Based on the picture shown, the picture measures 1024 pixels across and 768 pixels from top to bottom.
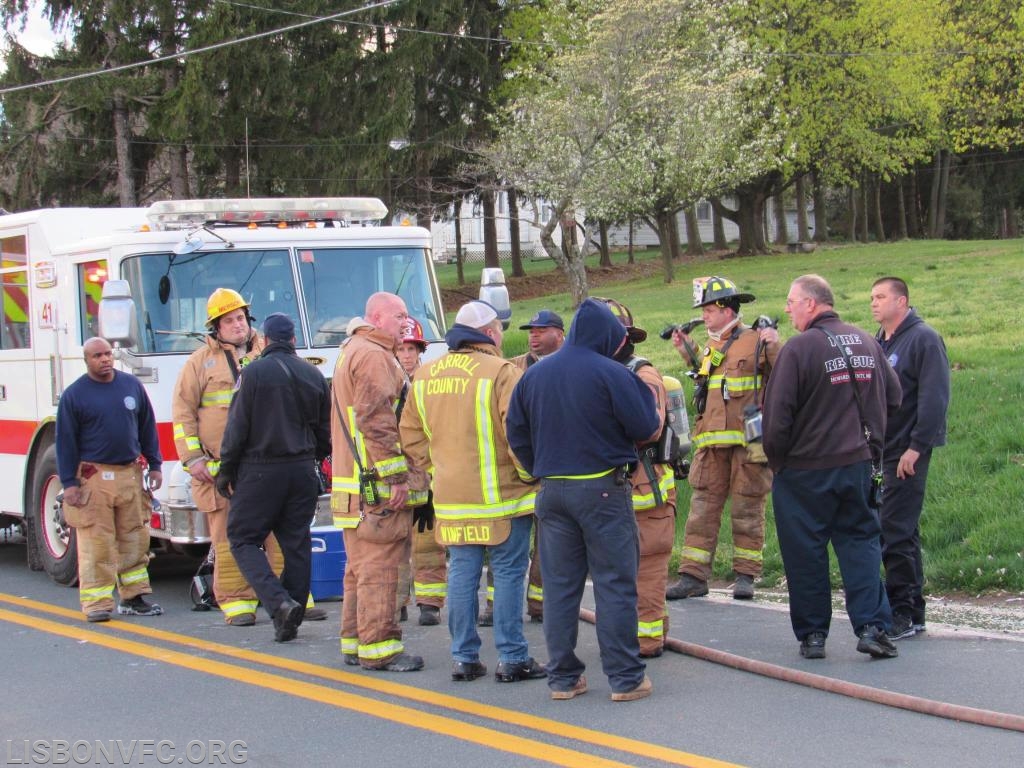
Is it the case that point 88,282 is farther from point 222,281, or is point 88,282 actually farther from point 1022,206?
point 1022,206

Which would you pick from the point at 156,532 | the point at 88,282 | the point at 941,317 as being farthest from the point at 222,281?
the point at 941,317

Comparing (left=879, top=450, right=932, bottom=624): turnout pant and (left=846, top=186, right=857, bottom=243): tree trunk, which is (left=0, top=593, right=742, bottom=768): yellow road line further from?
(left=846, top=186, right=857, bottom=243): tree trunk

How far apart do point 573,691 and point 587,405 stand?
1.37 metres

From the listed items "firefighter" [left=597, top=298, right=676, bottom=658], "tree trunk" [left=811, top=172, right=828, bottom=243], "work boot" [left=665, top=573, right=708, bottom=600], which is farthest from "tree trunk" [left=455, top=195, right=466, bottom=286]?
"firefighter" [left=597, top=298, right=676, bottom=658]

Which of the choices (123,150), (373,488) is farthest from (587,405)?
(123,150)

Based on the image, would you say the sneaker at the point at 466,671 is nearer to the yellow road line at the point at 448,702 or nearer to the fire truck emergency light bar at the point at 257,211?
the yellow road line at the point at 448,702

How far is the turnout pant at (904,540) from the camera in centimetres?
690

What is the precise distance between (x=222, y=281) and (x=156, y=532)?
6.03 ft

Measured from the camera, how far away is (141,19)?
32.4 metres

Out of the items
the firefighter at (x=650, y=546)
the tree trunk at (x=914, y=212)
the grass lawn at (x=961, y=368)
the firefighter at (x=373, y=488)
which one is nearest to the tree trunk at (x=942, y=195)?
the tree trunk at (x=914, y=212)

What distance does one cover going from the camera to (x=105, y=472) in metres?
8.42

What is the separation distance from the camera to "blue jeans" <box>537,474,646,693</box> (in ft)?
19.1

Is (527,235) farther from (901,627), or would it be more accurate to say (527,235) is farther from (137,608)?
(901,627)

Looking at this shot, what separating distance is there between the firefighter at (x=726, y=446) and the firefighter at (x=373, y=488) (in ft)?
7.35
